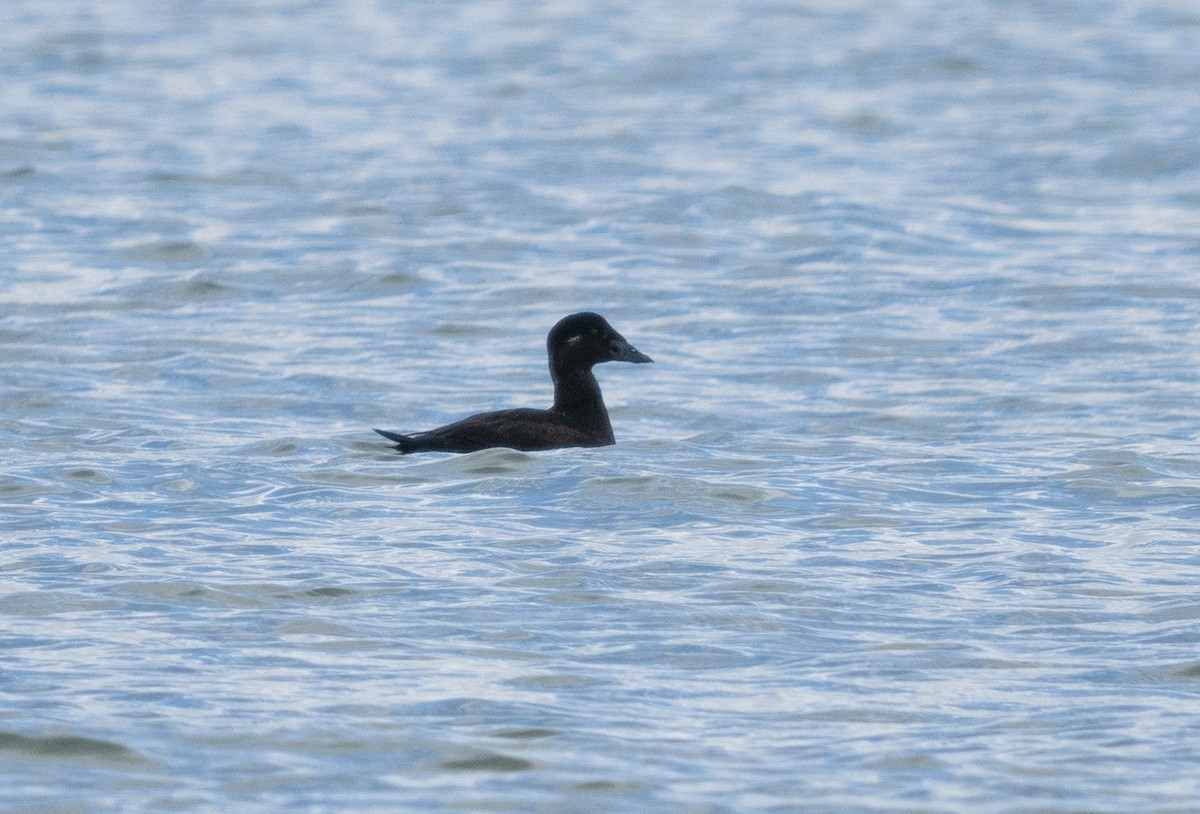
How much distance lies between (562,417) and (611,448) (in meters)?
0.30

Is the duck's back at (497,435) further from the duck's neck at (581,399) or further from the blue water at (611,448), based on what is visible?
the duck's neck at (581,399)

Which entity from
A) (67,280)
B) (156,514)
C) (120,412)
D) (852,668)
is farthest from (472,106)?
(852,668)

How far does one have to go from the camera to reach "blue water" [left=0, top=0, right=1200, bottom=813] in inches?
272

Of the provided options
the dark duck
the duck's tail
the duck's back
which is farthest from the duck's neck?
the duck's tail

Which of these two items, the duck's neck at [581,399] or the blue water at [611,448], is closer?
the blue water at [611,448]

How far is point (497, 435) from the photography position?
1127 cm

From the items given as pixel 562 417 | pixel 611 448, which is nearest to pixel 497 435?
pixel 562 417

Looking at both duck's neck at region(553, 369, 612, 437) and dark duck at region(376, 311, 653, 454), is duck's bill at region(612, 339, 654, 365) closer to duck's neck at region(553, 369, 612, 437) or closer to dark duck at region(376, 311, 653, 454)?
dark duck at region(376, 311, 653, 454)

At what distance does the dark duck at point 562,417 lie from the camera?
11.3 m

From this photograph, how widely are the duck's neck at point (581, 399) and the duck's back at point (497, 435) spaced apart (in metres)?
0.27

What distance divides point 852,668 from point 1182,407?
20.2 ft

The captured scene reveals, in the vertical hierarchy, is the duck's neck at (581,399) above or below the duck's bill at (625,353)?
below

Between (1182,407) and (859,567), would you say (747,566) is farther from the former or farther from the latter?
(1182,407)

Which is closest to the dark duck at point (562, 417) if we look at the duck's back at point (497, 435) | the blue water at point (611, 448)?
the duck's back at point (497, 435)
